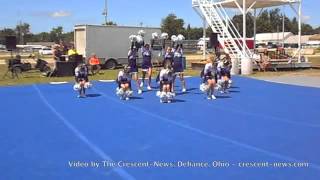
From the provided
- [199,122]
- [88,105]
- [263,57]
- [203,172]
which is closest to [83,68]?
[88,105]

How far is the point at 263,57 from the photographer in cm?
3041

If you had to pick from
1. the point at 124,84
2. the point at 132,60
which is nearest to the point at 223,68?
the point at 132,60

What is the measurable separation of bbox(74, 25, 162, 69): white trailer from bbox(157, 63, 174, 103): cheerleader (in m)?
18.4

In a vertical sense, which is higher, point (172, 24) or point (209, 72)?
point (172, 24)

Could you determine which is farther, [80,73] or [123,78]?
[80,73]

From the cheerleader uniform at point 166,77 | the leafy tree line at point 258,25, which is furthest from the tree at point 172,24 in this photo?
the cheerleader uniform at point 166,77

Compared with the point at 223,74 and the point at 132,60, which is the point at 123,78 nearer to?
the point at 132,60

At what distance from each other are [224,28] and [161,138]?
20765mm

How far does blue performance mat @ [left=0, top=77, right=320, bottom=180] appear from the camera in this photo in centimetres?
755

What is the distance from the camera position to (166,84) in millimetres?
15281

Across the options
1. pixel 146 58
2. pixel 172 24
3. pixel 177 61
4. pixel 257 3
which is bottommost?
pixel 177 61

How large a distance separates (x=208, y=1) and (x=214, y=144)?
23155 mm

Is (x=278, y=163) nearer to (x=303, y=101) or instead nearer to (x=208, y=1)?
(x=303, y=101)

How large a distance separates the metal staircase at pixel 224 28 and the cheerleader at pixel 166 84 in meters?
13.4
